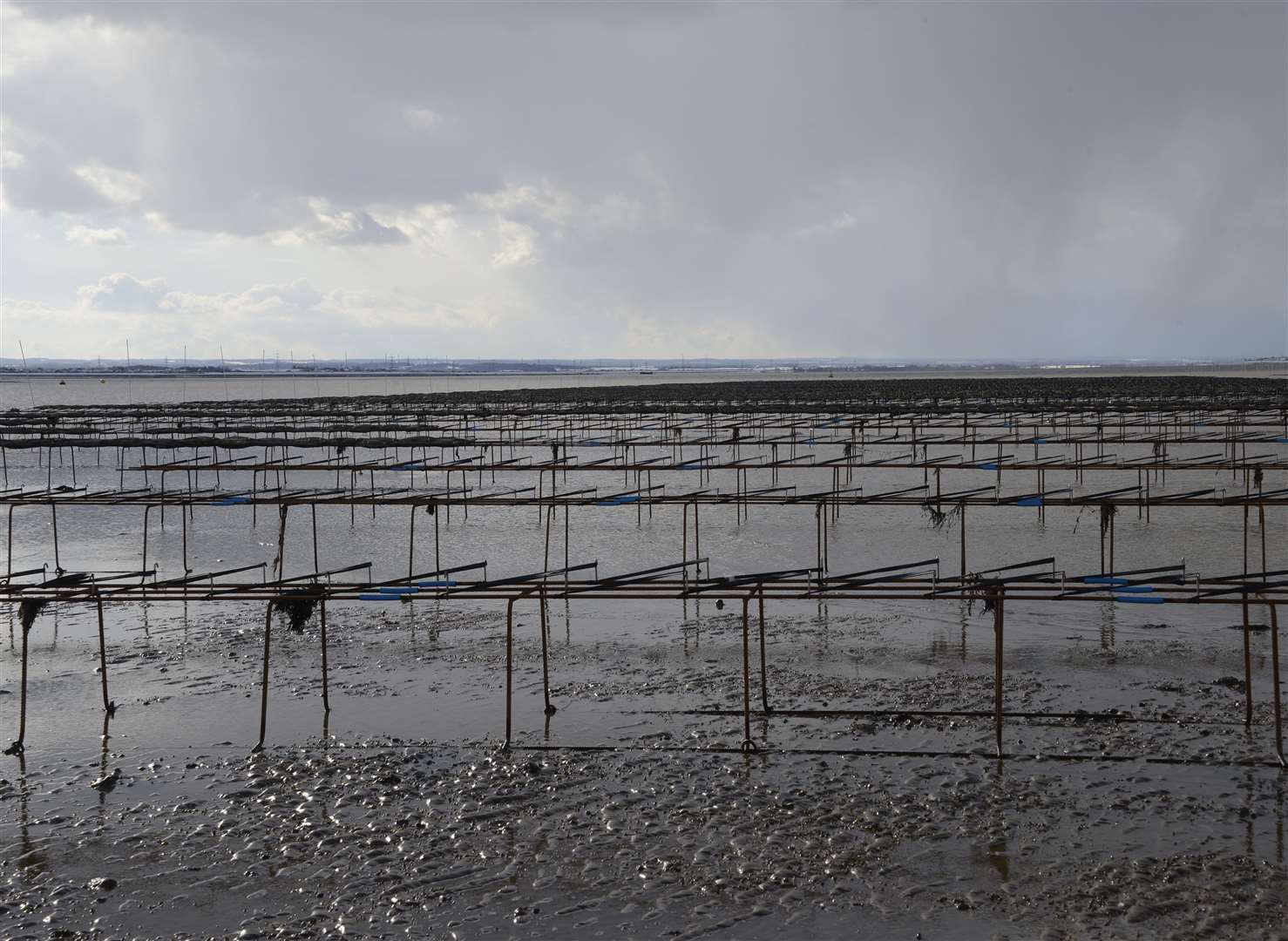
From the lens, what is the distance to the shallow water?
714cm

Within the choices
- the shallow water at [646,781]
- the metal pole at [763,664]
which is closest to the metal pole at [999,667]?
the shallow water at [646,781]

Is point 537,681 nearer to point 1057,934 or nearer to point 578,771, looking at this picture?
point 578,771

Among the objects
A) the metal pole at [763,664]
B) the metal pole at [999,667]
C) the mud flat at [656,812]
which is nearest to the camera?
the mud flat at [656,812]

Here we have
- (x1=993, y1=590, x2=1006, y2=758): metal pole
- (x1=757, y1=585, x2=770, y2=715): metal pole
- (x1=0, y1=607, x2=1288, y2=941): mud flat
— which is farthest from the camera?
(x1=757, y1=585, x2=770, y2=715): metal pole

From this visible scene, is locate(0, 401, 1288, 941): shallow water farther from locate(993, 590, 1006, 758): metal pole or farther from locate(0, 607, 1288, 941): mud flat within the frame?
locate(993, 590, 1006, 758): metal pole

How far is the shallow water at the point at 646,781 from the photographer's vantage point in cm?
714

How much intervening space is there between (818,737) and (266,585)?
6.80 meters

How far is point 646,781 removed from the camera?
29.8ft

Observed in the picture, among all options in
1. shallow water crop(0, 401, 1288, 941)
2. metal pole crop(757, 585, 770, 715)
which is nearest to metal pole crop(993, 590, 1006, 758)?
shallow water crop(0, 401, 1288, 941)

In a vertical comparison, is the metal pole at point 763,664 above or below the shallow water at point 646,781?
above

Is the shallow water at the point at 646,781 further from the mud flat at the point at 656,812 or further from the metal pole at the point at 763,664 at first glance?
the metal pole at the point at 763,664

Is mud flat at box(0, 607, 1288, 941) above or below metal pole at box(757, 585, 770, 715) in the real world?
below

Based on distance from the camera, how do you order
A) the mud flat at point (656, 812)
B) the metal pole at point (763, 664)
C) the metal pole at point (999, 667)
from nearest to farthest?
the mud flat at point (656, 812) → the metal pole at point (999, 667) → the metal pole at point (763, 664)

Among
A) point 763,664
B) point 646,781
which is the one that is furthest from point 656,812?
point 763,664
